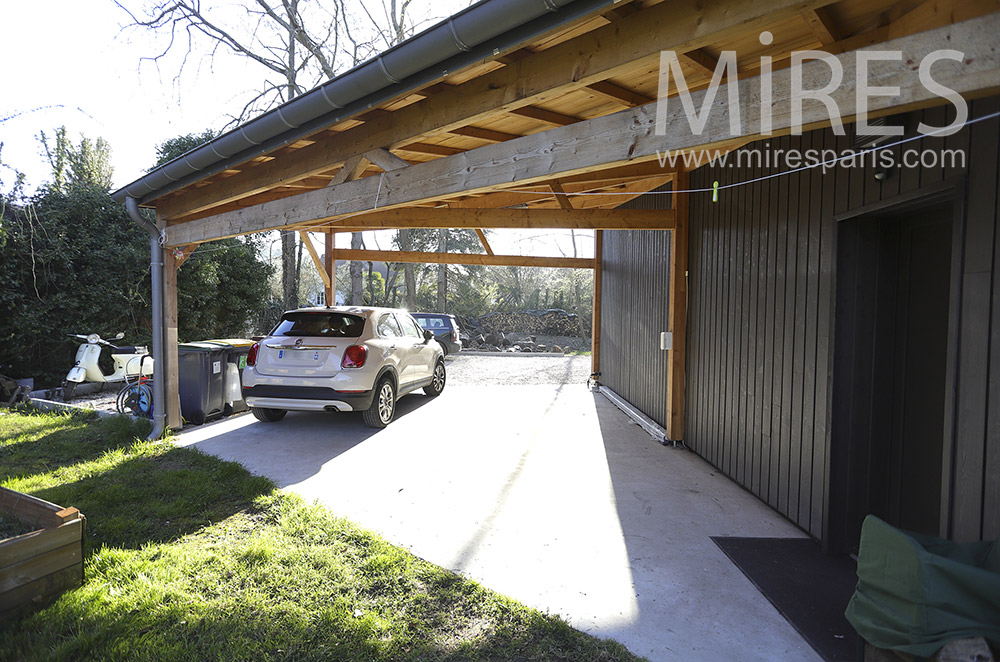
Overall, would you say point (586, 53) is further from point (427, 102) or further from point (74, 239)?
point (74, 239)

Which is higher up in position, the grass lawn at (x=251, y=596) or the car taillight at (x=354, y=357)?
the car taillight at (x=354, y=357)

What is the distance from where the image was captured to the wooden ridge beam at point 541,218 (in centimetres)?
599

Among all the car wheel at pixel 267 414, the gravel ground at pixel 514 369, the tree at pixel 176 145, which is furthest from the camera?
the tree at pixel 176 145

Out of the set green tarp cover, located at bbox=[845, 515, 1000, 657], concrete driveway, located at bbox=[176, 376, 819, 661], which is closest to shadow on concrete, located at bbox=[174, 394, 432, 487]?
concrete driveway, located at bbox=[176, 376, 819, 661]

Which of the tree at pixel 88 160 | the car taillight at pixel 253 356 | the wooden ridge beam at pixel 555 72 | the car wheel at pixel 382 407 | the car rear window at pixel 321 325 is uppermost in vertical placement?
the tree at pixel 88 160

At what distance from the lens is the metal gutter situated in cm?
248

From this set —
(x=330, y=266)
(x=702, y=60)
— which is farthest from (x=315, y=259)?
(x=702, y=60)

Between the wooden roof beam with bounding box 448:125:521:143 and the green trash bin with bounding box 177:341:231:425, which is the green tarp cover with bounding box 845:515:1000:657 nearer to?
the wooden roof beam with bounding box 448:125:521:143

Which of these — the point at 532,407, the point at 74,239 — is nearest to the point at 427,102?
the point at 532,407

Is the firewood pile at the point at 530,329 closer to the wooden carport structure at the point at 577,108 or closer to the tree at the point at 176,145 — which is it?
the tree at the point at 176,145

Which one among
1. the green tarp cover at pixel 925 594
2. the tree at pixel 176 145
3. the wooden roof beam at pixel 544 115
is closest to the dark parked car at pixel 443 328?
the tree at pixel 176 145

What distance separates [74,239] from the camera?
33.6ft

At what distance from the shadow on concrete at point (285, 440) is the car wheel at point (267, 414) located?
0.07 metres

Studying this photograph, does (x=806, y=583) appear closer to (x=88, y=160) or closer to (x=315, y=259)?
(x=315, y=259)
